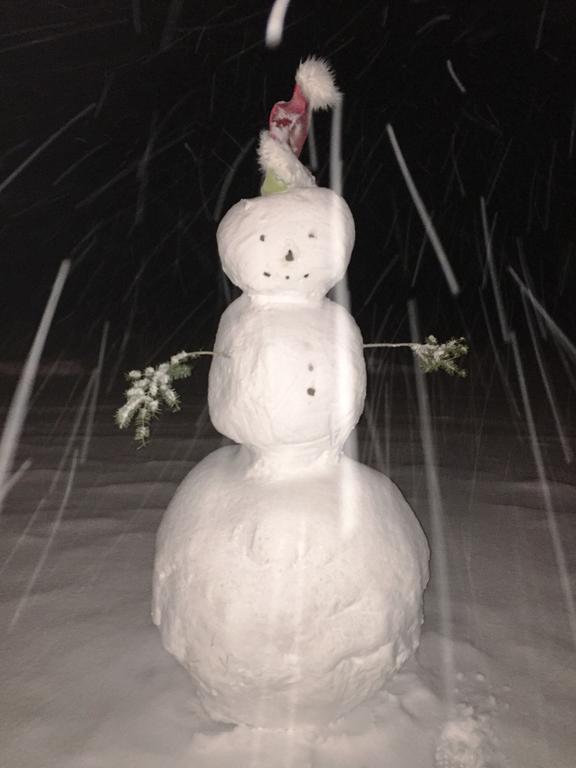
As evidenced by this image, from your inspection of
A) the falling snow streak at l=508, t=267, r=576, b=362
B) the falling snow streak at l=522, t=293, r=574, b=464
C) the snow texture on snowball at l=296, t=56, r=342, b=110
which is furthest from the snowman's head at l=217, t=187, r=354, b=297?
the falling snow streak at l=508, t=267, r=576, b=362

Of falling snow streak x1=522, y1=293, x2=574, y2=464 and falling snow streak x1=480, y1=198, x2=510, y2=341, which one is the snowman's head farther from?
falling snow streak x1=480, y1=198, x2=510, y2=341

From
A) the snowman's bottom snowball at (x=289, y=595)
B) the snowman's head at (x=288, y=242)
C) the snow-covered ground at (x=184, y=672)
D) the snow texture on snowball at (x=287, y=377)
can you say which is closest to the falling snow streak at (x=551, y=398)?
the snow-covered ground at (x=184, y=672)

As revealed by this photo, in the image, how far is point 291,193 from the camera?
198cm

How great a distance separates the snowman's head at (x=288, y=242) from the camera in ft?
6.28

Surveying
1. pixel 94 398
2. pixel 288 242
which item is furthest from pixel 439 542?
pixel 94 398

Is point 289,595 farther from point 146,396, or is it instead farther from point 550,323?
point 550,323

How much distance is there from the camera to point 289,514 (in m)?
1.92

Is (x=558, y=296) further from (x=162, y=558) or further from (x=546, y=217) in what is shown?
(x=162, y=558)

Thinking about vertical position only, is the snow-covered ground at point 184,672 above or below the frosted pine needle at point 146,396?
below

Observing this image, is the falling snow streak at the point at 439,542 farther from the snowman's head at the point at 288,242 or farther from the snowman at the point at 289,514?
the snowman's head at the point at 288,242

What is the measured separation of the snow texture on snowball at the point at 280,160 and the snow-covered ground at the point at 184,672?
1.83 metres

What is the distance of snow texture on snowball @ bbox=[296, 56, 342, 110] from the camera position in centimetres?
197

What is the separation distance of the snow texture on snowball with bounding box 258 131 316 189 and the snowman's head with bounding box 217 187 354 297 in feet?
0.17

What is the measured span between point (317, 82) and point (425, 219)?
49.7ft
